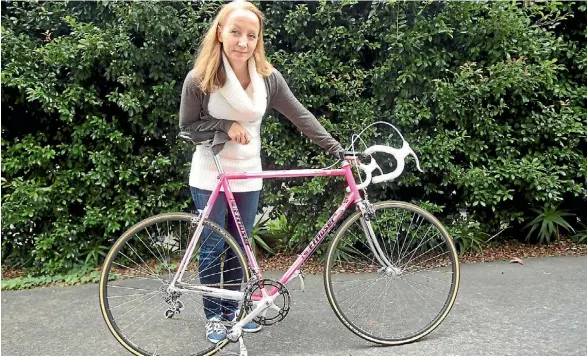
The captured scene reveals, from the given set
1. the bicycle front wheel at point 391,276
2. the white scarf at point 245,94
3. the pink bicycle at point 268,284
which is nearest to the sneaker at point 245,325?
the pink bicycle at point 268,284

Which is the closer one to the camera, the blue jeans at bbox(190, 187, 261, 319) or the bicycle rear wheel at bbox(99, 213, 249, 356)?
the bicycle rear wheel at bbox(99, 213, 249, 356)

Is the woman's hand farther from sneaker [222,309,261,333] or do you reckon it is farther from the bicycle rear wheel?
sneaker [222,309,261,333]

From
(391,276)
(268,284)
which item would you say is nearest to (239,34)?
(268,284)

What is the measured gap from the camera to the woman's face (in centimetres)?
257

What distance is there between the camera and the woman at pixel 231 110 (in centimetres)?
261

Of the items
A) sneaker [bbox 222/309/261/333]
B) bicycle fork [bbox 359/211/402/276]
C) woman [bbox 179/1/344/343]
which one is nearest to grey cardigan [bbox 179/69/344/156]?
woman [bbox 179/1/344/343]

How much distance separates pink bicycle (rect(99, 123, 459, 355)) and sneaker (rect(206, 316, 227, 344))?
74mm

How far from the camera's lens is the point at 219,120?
2.71 metres

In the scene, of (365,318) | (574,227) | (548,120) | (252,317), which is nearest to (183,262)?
(252,317)

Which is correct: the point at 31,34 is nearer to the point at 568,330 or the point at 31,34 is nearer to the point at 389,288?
the point at 389,288

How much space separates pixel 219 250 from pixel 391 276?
3.48 ft

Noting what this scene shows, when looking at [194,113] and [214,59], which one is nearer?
[214,59]

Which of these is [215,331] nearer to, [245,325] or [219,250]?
[245,325]

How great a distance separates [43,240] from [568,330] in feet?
12.9
